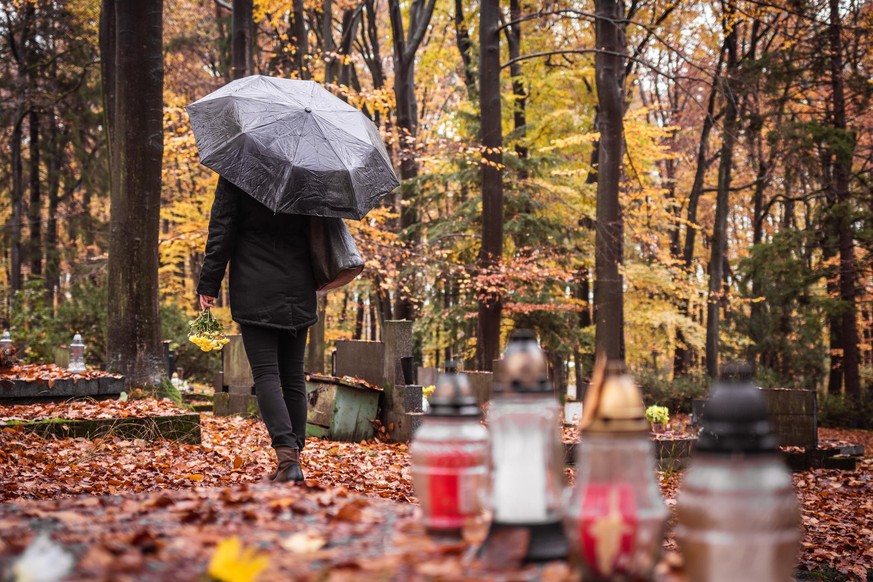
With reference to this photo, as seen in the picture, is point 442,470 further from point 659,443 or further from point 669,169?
point 669,169

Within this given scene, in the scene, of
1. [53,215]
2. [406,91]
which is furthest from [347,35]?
[53,215]

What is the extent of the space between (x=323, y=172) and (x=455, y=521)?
3359mm

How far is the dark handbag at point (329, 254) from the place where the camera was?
538 cm

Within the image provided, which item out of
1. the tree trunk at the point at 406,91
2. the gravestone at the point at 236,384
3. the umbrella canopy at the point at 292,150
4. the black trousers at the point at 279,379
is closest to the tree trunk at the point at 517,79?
the tree trunk at the point at 406,91

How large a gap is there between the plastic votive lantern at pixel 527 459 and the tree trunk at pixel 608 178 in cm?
1439

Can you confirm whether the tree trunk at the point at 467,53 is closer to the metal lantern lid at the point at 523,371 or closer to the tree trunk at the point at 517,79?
the tree trunk at the point at 517,79

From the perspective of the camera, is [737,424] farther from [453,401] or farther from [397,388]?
[397,388]

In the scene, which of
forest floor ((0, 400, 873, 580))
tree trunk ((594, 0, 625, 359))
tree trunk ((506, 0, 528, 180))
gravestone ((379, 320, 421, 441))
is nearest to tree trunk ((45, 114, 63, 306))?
tree trunk ((506, 0, 528, 180))

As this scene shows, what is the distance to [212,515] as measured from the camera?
2.73 meters

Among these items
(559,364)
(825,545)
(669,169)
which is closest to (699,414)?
(825,545)

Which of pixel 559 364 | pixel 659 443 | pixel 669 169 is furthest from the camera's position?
pixel 669 169

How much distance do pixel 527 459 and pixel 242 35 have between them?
15708 millimetres

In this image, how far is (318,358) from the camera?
18.7 m

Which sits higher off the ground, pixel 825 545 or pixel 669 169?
pixel 669 169
